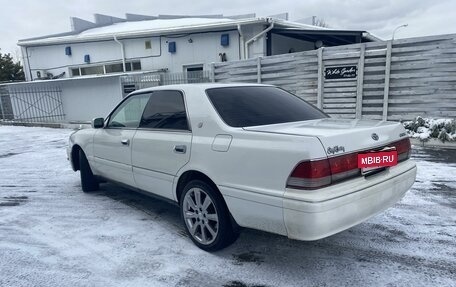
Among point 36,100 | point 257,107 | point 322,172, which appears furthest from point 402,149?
point 36,100

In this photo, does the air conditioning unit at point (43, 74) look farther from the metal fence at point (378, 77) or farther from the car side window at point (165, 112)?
the car side window at point (165, 112)

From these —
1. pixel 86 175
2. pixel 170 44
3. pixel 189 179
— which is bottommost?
pixel 86 175

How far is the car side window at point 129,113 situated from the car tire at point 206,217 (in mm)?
1254

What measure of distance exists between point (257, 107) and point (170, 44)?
1154 cm

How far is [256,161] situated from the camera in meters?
2.57

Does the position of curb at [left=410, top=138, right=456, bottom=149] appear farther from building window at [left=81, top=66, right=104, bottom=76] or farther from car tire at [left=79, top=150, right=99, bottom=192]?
building window at [left=81, top=66, right=104, bottom=76]

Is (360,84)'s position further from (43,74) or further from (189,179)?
(43,74)

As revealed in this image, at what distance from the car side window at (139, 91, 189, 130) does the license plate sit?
159 cm

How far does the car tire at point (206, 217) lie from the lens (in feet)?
9.66

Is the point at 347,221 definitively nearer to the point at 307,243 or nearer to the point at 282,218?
the point at 282,218

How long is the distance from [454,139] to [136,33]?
39.7 ft

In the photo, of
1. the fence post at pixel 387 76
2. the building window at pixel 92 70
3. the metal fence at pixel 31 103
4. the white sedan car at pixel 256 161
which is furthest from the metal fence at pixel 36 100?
the white sedan car at pixel 256 161

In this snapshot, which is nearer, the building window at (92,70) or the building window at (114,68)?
the building window at (114,68)

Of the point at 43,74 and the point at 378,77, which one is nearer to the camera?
the point at 378,77
